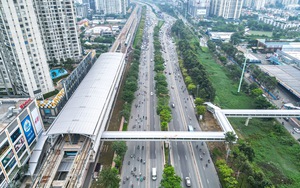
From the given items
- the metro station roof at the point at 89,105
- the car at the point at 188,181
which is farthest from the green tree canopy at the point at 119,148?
the car at the point at 188,181

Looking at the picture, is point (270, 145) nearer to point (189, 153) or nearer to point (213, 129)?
point (213, 129)

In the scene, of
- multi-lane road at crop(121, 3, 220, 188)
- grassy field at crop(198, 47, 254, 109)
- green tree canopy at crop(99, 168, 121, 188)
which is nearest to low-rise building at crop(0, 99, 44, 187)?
green tree canopy at crop(99, 168, 121, 188)

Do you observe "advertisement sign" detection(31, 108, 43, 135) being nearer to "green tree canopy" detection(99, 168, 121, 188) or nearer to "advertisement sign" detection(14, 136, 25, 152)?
"advertisement sign" detection(14, 136, 25, 152)

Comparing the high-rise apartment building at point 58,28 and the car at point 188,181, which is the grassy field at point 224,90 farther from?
the high-rise apartment building at point 58,28

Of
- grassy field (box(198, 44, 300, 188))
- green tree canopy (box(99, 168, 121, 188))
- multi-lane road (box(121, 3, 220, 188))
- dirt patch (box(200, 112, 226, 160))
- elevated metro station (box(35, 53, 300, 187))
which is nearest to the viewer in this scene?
green tree canopy (box(99, 168, 121, 188))

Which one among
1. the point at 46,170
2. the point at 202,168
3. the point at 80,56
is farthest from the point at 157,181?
the point at 80,56

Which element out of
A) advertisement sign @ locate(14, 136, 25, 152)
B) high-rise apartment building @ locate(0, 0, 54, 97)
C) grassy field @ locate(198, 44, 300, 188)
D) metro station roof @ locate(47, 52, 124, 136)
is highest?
high-rise apartment building @ locate(0, 0, 54, 97)

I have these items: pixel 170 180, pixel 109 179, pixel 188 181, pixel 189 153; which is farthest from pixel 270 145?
pixel 109 179
